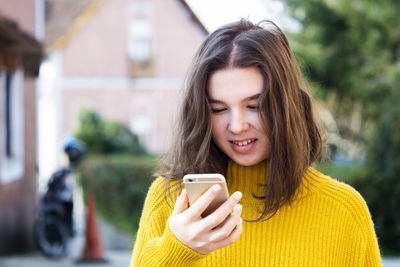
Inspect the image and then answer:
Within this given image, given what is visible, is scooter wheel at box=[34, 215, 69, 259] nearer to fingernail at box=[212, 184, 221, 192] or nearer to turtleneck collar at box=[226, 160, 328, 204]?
turtleneck collar at box=[226, 160, 328, 204]

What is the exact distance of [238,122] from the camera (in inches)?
53.3

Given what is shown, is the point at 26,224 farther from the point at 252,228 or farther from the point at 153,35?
the point at 153,35

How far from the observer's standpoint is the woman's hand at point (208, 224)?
1.14 m

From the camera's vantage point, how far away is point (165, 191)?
150 cm

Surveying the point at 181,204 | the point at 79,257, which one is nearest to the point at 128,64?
the point at 79,257

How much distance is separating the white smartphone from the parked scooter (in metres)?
6.22

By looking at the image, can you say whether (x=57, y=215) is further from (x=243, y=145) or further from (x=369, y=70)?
(x=369, y=70)

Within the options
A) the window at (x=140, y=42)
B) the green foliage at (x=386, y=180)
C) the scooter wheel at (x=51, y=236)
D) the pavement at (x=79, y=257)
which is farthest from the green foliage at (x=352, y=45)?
the window at (x=140, y=42)

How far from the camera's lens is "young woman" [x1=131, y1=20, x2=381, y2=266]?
1374 mm

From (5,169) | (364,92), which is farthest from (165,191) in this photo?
(364,92)

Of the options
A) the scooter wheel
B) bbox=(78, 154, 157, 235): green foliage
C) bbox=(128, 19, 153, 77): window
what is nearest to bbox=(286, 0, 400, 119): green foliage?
bbox=(78, 154, 157, 235): green foliage

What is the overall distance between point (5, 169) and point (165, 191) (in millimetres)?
5953

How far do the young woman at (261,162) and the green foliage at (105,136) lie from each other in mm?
12482

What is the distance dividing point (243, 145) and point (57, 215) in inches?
247
